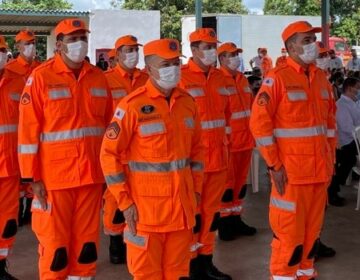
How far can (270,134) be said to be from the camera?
4031 millimetres

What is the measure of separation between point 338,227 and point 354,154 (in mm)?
1548

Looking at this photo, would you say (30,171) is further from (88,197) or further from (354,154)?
(354,154)

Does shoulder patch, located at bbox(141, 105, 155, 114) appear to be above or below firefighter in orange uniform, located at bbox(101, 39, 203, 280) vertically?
above

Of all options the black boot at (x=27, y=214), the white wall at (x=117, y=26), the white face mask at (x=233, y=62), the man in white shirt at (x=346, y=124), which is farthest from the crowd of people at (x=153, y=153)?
the white wall at (x=117, y=26)

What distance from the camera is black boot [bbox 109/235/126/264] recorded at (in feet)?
17.2

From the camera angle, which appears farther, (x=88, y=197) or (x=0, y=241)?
(x=0, y=241)

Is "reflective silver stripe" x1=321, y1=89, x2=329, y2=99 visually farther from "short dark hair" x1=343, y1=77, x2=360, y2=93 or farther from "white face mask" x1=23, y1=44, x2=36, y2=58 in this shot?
"white face mask" x1=23, y1=44, x2=36, y2=58

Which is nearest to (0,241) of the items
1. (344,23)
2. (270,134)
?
(270,134)

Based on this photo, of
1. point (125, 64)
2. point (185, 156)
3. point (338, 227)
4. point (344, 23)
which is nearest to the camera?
point (185, 156)

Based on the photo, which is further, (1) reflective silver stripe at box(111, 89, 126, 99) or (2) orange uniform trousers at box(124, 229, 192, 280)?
(1) reflective silver stripe at box(111, 89, 126, 99)

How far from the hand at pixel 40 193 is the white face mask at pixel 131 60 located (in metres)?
1.84

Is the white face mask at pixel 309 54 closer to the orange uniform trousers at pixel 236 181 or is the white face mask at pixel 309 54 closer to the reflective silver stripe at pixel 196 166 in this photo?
the reflective silver stripe at pixel 196 166

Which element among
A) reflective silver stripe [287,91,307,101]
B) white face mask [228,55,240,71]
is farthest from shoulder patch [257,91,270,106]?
white face mask [228,55,240,71]

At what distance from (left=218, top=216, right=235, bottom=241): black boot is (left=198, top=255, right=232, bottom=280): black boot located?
3.56 ft
